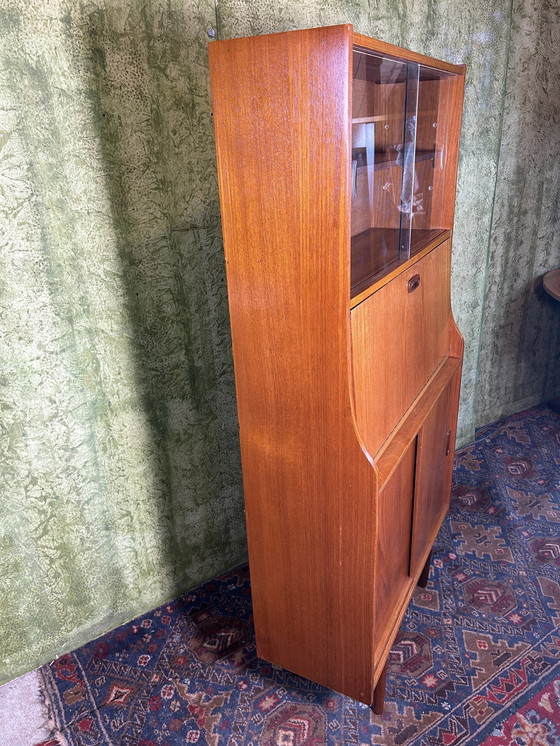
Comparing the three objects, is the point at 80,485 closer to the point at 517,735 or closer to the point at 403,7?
the point at 517,735

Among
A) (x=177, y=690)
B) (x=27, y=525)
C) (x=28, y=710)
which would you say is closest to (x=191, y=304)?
(x=27, y=525)

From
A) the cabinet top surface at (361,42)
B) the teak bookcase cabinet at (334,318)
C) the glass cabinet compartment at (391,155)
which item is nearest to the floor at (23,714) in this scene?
the teak bookcase cabinet at (334,318)

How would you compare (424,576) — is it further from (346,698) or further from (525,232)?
(525,232)

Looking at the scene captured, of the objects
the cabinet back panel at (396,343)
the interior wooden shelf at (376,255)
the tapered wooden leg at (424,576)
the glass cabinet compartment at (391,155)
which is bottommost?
the tapered wooden leg at (424,576)

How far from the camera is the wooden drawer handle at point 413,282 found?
166 centimetres

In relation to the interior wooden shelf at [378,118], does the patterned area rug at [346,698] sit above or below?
below

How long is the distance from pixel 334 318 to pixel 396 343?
385 millimetres

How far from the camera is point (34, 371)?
172 centimetres

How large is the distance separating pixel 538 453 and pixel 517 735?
5.81 ft

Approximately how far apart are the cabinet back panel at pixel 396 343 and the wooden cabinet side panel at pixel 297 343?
10cm

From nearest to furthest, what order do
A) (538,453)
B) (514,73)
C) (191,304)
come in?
1. (191,304)
2. (514,73)
3. (538,453)

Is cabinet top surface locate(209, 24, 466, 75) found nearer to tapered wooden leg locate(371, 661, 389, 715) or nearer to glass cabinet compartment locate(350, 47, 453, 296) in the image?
glass cabinet compartment locate(350, 47, 453, 296)

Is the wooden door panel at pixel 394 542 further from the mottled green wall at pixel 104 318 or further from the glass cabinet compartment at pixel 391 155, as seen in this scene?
the mottled green wall at pixel 104 318

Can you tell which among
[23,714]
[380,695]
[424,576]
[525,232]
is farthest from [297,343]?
[525,232]
